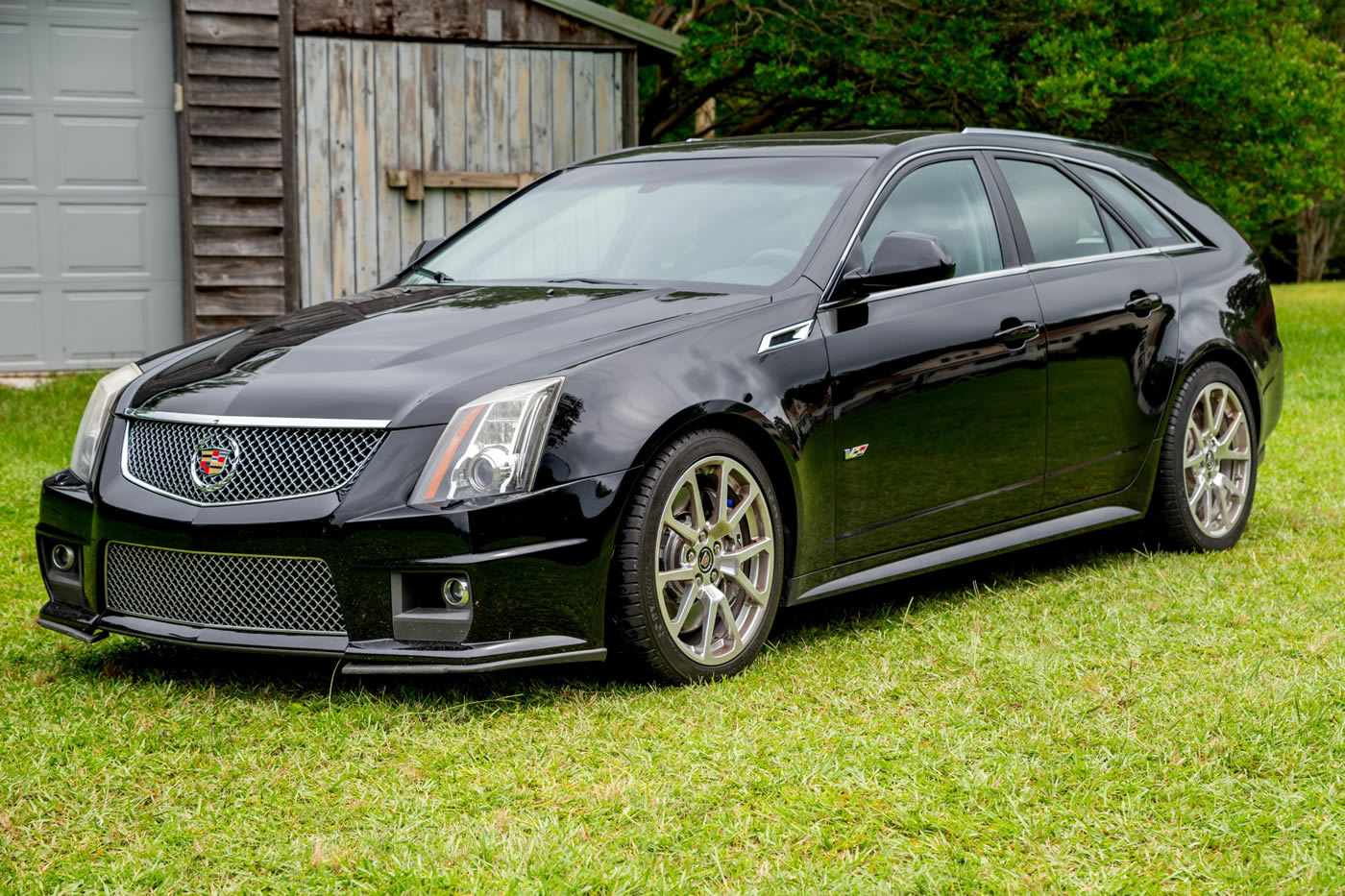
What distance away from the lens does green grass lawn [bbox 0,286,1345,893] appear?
3.31 metres

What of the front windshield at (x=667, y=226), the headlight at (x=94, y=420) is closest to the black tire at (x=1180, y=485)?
the front windshield at (x=667, y=226)

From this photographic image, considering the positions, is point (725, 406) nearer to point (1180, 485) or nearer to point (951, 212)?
point (951, 212)

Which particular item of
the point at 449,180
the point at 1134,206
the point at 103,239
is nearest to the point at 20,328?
the point at 103,239

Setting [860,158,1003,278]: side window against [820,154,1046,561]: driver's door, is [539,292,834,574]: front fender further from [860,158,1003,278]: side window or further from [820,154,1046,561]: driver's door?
[860,158,1003,278]: side window

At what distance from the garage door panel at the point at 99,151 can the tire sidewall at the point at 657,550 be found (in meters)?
9.45

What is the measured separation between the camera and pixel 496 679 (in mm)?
4699

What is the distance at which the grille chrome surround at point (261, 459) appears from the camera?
4254 mm

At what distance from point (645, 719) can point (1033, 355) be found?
2.10 meters

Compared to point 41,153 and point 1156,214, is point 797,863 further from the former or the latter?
point 41,153

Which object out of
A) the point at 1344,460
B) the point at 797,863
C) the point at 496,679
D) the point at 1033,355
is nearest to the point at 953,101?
the point at 1344,460

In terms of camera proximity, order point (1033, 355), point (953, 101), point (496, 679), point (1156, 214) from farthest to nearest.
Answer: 1. point (953, 101)
2. point (1156, 214)
3. point (1033, 355)
4. point (496, 679)

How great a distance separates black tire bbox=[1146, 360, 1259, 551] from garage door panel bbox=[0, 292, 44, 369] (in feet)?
30.4

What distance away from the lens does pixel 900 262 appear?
503 cm

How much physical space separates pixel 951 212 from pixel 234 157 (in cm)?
829
